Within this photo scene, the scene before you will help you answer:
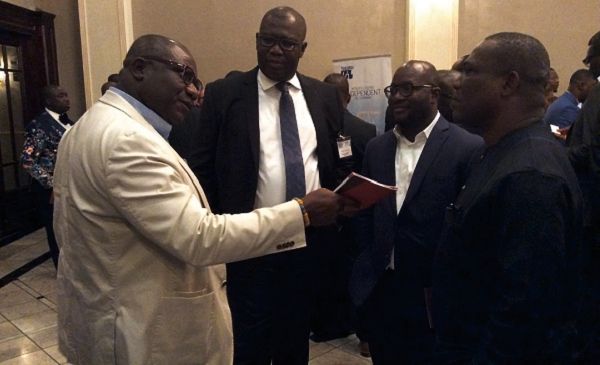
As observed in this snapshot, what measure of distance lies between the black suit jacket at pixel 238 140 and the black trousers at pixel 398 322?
21.0 inches

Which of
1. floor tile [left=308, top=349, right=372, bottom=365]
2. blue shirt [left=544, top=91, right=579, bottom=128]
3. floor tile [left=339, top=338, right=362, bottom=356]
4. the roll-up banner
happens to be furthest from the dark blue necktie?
the roll-up banner

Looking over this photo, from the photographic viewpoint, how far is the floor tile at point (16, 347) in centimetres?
306

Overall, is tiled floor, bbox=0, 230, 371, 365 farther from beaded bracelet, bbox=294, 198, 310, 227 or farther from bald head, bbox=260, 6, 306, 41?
bald head, bbox=260, 6, 306, 41

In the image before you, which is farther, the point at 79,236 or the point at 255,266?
the point at 255,266

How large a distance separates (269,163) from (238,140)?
16 centimetres

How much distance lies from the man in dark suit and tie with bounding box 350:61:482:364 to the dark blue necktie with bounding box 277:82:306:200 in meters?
0.32

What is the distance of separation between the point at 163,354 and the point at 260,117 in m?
1.14

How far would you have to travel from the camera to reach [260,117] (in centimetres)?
216

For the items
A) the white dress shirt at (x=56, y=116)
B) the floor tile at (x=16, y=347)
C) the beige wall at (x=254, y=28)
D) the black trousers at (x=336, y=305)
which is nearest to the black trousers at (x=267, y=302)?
the black trousers at (x=336, y=305)

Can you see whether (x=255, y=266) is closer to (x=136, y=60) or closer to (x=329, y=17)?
(x=136, y=60)

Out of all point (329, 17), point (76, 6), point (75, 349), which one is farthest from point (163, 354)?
point (76, 6)

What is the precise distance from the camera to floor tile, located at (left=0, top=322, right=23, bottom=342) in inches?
132

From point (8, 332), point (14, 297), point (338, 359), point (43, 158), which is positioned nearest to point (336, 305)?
point (338, 359)

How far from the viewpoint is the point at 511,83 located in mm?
1255
